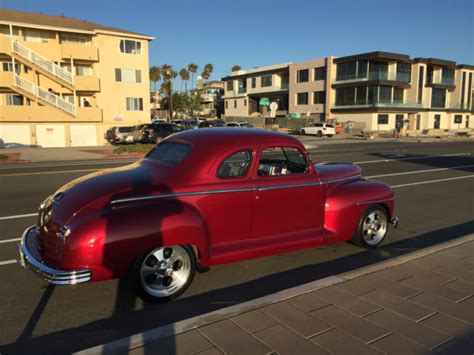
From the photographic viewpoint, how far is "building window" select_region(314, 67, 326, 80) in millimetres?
60384

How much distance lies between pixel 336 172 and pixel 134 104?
37458 mm

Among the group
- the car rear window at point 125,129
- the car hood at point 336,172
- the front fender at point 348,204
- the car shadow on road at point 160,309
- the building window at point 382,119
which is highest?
the building window at point 382,119

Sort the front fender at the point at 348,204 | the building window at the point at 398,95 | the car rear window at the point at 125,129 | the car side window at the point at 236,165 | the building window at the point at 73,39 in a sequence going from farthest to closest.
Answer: the building window at the point at 398,95 → the building window at the point at 73,39 → the car rear window at the point at 125,129 → the front fender at the point at 348,204 → the car side window at the point at 236,165

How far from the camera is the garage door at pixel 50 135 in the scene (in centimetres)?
3412

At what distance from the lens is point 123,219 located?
3.72 metres

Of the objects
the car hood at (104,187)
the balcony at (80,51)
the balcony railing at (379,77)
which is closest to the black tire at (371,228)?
the car hood at (104,187)

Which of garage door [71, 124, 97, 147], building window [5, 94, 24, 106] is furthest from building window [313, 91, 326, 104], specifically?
building window [5, 94, 24, 106]

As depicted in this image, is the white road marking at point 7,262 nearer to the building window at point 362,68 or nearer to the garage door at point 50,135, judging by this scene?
the garage door at point 50,135

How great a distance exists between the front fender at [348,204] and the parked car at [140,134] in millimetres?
26470

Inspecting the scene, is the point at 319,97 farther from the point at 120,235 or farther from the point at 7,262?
the point at 120,235

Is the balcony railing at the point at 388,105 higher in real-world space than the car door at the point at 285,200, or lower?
higher

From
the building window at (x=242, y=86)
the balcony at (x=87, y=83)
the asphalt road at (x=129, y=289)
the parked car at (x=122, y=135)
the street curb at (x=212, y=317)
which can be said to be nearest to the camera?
the street curb at (x=212, y=317)

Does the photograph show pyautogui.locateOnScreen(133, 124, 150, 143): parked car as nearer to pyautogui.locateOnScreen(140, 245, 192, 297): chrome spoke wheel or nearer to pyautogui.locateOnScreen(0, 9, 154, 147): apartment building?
pyautogui.locateOnScreen(0, 9, 154, 147): apartment building

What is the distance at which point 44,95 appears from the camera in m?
34.7
